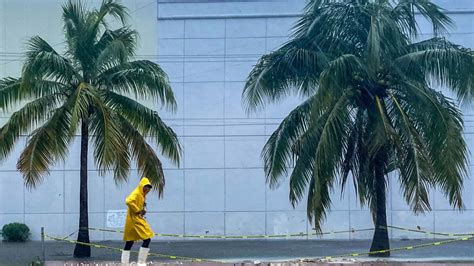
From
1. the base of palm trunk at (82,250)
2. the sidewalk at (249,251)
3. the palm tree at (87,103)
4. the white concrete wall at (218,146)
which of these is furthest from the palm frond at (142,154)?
the white concrete wall at (218,146)

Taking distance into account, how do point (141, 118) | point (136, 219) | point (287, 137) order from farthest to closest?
point (141, 118)
point (287, 137)
point (136, 219)

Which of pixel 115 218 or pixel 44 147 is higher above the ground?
pixel 44 147

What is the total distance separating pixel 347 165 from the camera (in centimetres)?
2055

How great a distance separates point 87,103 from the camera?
2019 cm

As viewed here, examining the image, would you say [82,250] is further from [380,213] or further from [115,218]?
[115,218]

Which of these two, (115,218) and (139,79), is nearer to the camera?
(139,79)

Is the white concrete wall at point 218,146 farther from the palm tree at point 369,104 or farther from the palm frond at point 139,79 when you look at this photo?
the palm tree at point 369,104

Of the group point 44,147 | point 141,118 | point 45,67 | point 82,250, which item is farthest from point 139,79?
point 82,250

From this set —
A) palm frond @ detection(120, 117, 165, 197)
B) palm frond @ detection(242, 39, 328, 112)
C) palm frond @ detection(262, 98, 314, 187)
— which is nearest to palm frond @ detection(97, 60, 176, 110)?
palm frond @ detection(120, 117, 165, 197)

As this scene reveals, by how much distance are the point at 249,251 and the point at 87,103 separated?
7680mm

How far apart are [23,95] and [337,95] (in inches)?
292

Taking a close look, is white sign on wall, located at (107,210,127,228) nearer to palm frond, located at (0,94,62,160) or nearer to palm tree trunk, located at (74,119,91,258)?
palm tree trunk, located at (74,119,91,258)

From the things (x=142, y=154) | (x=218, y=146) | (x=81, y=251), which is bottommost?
(x=81, y=251)

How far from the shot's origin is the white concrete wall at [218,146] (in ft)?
103
